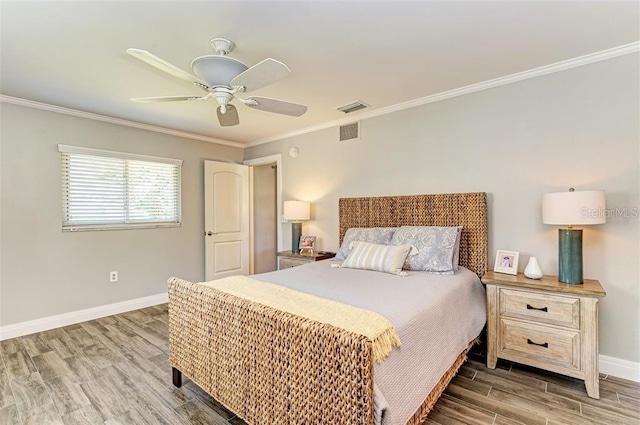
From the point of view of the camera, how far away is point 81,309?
3.53 m

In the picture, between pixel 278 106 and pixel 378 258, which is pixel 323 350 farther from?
pixel 278 106

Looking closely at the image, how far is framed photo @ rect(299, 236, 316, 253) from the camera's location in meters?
4.02

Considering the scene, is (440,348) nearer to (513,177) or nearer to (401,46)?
(513,177)

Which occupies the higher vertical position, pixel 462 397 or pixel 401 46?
pixel 401 46

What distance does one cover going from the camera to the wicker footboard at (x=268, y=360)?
1.16 metres

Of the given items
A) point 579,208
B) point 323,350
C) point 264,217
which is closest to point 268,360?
point 323,350

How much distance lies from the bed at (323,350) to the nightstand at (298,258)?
3.18 ft

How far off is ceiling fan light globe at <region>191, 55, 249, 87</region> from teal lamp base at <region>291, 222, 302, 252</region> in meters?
2.46

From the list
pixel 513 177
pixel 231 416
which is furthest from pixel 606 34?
pixel 231 416

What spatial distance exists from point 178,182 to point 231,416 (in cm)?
343

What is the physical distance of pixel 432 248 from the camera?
2631 millimetres

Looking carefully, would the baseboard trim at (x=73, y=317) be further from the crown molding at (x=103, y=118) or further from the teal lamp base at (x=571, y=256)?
the teal lamp base at (x=571, y=256)

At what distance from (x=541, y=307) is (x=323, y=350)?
A: 1891mm

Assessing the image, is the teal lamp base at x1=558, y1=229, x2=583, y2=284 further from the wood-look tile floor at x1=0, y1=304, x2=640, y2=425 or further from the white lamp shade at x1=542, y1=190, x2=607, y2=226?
the wood-look tile floor at x1=0, y1=304, x2=640, y2=425
